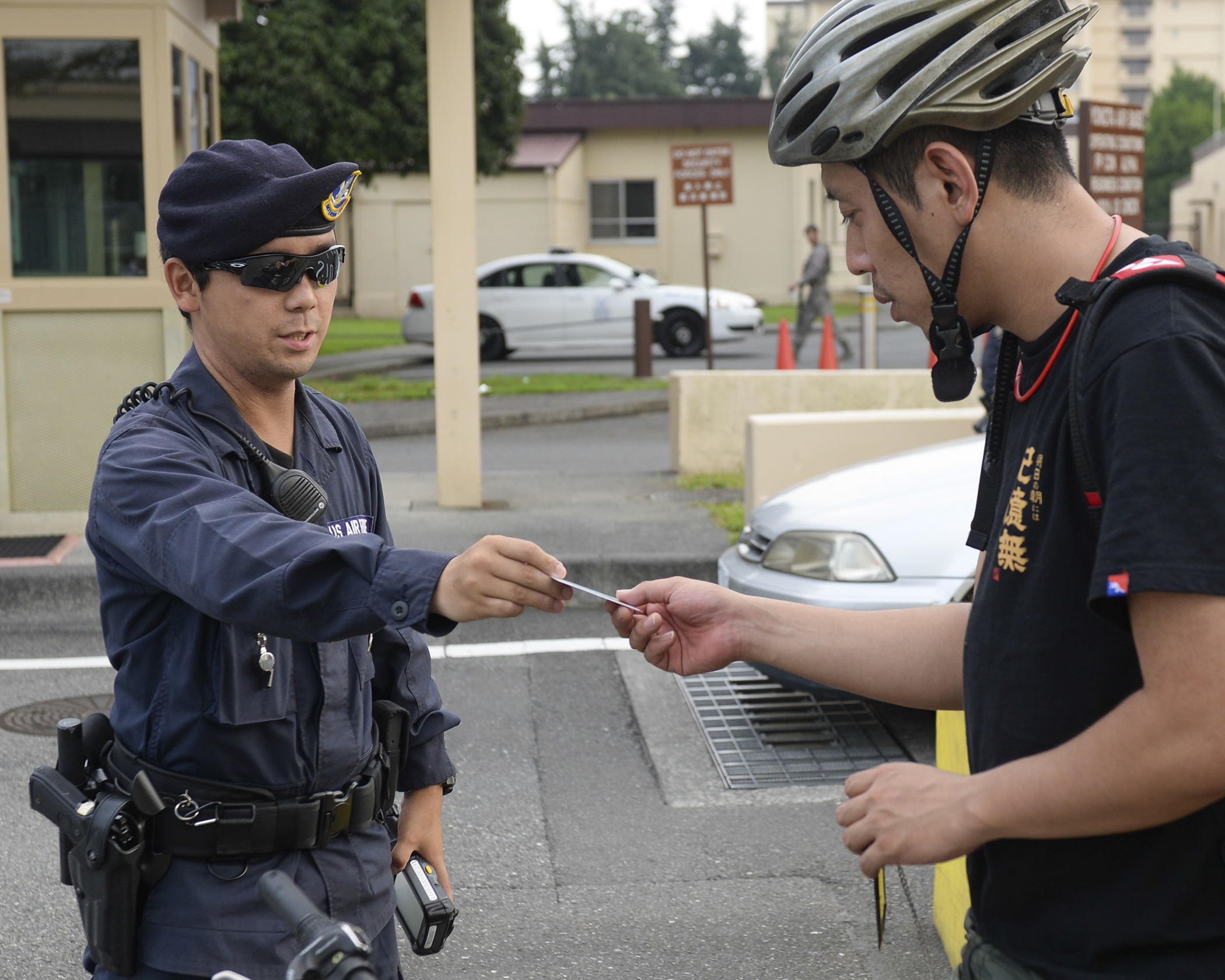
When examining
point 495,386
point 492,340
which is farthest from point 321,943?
point 492,340

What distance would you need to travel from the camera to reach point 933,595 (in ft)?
17.6

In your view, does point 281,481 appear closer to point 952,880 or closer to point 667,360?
point 952,880

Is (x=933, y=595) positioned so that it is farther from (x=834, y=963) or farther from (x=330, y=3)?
(x=330, y=3)

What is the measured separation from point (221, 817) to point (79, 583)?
6.07m

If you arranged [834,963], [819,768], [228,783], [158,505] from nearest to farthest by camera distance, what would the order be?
[158,505], [228,783], [834,963], [819,768]

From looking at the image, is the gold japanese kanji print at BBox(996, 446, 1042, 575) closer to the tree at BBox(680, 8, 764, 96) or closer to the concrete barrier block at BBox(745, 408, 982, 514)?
the concrete barrier block at BBox(745, 408, 982, 514)

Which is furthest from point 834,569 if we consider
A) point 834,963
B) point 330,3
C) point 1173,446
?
point 330,3

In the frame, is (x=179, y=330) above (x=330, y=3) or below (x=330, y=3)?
below

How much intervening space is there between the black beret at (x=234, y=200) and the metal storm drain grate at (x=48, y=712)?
12.7 feet

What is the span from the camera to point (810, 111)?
6.26ft

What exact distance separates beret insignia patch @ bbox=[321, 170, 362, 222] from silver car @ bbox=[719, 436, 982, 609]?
332 cm

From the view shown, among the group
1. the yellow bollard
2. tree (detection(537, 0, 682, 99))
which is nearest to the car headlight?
the yellow bollard

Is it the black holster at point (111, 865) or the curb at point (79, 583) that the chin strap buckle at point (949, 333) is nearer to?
the black holster at point (111, 865)

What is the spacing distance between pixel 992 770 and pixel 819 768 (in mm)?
3844
